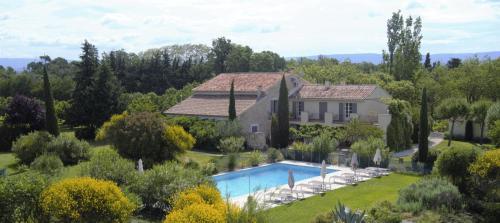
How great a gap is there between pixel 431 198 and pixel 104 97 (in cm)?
3181

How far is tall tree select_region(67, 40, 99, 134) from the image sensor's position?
4100cm

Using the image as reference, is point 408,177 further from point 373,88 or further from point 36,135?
point 36,135

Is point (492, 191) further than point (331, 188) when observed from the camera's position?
No

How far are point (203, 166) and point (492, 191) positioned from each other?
14.8 m

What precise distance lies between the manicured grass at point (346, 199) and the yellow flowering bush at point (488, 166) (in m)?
3.59

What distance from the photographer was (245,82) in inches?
1681

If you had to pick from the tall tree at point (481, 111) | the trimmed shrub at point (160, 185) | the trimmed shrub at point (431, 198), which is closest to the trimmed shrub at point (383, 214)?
the trimmed shrub at point (431, 198)

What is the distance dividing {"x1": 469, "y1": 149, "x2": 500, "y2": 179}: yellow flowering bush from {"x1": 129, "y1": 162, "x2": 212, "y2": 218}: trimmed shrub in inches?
413

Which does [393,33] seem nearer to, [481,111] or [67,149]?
[481,111]

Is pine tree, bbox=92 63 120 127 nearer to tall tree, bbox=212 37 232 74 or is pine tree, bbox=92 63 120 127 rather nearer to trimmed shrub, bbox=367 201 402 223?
trimmed shrub, bbox=367 201 402 223

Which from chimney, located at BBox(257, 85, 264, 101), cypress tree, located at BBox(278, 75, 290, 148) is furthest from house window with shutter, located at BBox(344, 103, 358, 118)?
chimney, located at BBox(257, 85, 264, 101)

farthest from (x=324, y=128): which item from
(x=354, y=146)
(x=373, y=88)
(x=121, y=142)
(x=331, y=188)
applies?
(x=121, y=142)

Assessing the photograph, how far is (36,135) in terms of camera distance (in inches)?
1126

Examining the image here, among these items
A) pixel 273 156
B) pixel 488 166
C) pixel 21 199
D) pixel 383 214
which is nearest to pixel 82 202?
pixel 21 199
